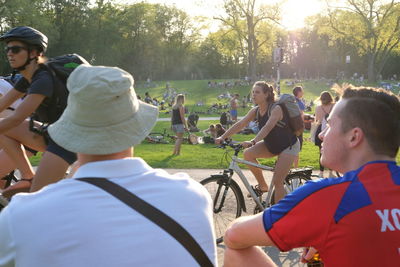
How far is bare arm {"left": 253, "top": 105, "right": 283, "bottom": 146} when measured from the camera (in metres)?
5.57

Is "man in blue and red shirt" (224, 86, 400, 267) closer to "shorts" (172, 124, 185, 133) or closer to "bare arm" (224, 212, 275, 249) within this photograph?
"bare arm" (224, 212, 275, 249)

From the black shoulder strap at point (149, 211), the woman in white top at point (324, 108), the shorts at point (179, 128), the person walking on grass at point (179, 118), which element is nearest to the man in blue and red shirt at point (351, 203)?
the black shoulder strap at point (149, 211)

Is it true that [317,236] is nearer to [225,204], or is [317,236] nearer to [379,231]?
[379,231]

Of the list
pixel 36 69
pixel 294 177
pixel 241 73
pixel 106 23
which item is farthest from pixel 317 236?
pixel 241 73

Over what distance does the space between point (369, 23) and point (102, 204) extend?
59122 millimetres

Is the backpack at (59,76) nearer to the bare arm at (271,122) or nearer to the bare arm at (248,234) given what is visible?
the bare arm at (248,234)

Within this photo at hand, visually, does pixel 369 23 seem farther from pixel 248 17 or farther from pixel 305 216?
pixel 305 216

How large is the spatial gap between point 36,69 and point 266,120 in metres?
3.07

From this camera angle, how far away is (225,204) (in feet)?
19.0

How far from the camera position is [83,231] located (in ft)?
4.63

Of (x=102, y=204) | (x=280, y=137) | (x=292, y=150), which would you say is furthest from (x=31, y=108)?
(x=292, y=150)

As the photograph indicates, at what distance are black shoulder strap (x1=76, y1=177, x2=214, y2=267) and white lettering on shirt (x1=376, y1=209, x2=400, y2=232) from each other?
0.75m

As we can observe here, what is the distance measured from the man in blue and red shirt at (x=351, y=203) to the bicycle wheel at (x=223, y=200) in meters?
3.58

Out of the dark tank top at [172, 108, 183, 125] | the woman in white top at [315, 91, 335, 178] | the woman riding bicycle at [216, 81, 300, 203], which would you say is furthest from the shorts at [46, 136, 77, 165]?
the dark tank top at [172, 108, 183, 125]
